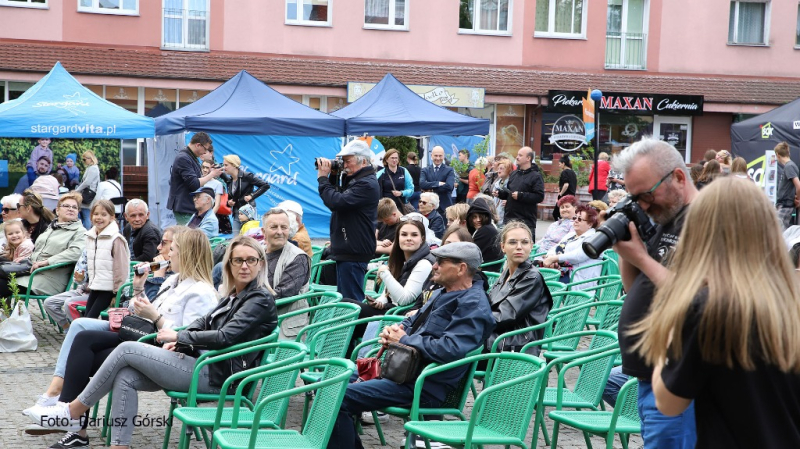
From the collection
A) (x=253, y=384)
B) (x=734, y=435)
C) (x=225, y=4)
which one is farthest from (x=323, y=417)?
(x=225, y=4)

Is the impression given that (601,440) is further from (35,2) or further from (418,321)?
(35,2)

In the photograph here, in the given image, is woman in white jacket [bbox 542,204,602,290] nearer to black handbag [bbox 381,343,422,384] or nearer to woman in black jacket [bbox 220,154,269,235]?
black handbag [bbox 381,343,422,384]

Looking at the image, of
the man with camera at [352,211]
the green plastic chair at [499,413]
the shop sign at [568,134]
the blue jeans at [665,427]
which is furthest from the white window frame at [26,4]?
the blue jeans at [665,427]

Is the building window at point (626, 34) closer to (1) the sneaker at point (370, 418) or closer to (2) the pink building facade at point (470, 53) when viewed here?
(2) the pink building facade at point (470, 53)

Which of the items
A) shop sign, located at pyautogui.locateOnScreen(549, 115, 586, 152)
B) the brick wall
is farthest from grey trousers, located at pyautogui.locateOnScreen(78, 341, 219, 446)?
the brick wall

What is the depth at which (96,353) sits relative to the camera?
5.80 meters

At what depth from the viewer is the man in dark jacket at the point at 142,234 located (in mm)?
8773

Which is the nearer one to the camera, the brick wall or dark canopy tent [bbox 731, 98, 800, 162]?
dark canopy tent [bbox 731, 98, 800, 162]

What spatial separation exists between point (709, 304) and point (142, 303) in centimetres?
415

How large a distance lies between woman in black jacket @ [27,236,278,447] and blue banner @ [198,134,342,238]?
12.3 metres

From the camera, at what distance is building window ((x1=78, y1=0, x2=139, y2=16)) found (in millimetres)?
23312

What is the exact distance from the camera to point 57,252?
9.19 m

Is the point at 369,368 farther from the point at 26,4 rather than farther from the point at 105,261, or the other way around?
the point at 26,4

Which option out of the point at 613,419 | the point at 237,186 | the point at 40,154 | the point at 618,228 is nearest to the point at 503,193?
the point at 237,186
